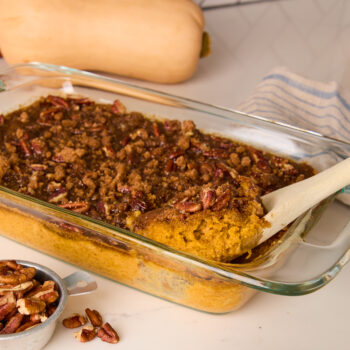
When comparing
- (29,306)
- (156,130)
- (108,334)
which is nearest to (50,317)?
(29,306)

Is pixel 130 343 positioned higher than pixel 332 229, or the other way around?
pixel 332 229

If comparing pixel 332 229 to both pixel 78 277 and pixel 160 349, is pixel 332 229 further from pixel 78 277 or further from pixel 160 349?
pixel 78 277

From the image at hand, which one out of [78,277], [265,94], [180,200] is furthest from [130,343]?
[265,94]

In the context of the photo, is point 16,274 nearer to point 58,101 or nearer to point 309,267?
point 309,267

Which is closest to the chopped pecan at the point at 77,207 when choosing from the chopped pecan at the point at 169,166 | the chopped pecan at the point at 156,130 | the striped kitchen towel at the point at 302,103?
the chopped pecan at the point at 169,166

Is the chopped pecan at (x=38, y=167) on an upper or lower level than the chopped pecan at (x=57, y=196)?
upper

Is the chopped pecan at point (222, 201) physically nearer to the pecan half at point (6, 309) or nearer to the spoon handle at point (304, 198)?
the spoon handle at point (304, 198)

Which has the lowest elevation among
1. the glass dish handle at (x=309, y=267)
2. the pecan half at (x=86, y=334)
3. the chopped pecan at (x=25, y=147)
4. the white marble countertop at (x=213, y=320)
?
the white marble countertop at (x=213, y=320)
